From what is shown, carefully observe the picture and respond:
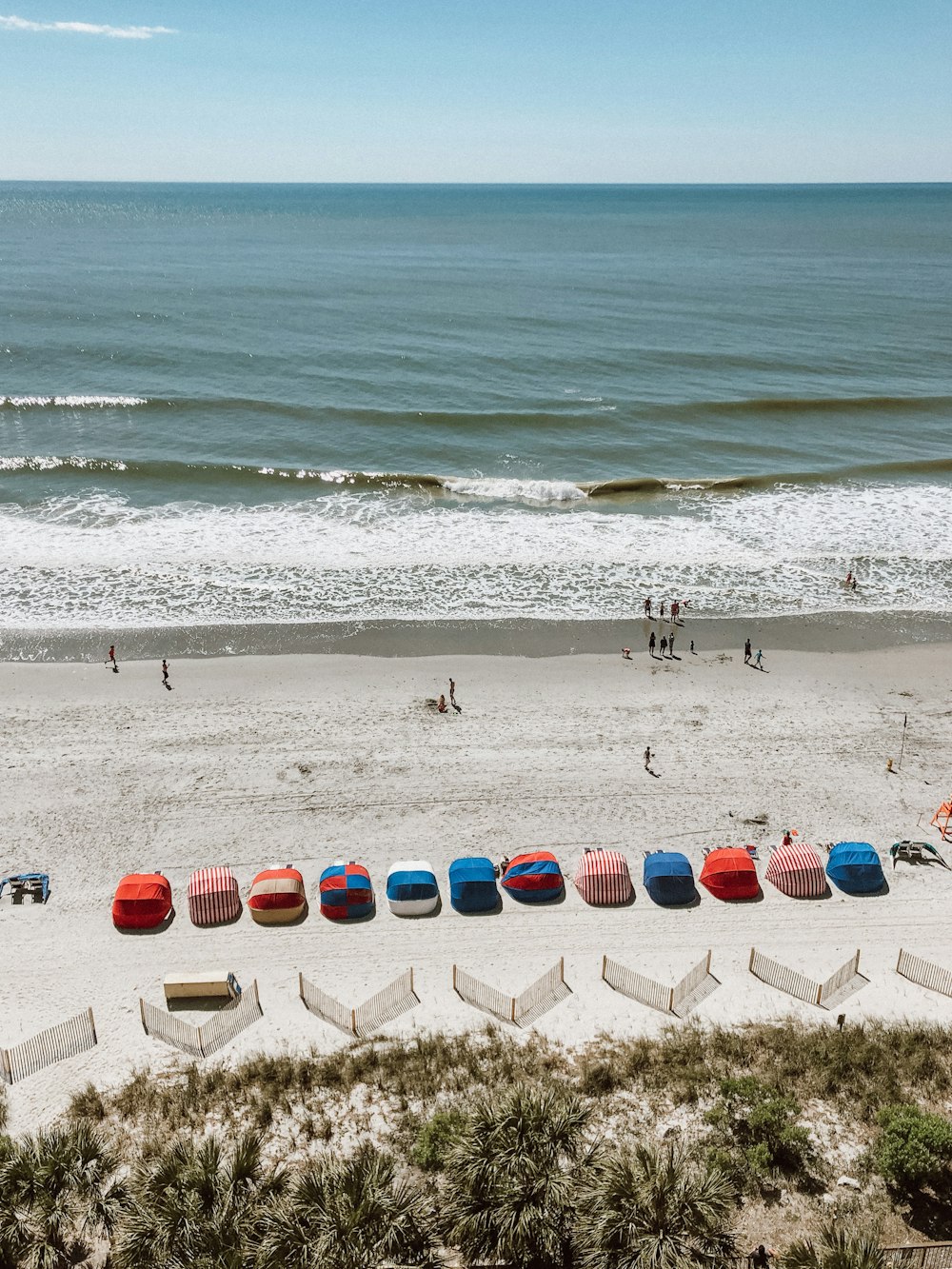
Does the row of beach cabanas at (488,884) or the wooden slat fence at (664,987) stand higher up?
the row of beach cabanas at (488,884)

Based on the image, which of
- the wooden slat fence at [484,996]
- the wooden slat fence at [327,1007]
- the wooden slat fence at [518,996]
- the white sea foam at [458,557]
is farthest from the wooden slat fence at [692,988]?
A: the white sea foam at [458,557]

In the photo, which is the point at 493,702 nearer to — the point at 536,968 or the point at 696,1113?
the point at 536,968

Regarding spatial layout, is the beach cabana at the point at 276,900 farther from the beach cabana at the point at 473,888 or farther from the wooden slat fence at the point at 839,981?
the wooden slat fence at the point at 839,981

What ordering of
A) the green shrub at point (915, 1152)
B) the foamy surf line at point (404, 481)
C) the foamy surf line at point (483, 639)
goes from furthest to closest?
the foamy surf line at point (404, 481), the foamy surf line at point (483, 639), the green shrub at point (915, 1152)

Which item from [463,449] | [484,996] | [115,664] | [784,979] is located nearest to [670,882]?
[784,979]

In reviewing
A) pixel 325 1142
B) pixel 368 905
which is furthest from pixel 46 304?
pixel 325 1142

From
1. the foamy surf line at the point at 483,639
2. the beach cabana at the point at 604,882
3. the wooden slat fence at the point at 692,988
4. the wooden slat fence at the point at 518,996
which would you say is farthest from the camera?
the foamy surf line at the point at 483,639
